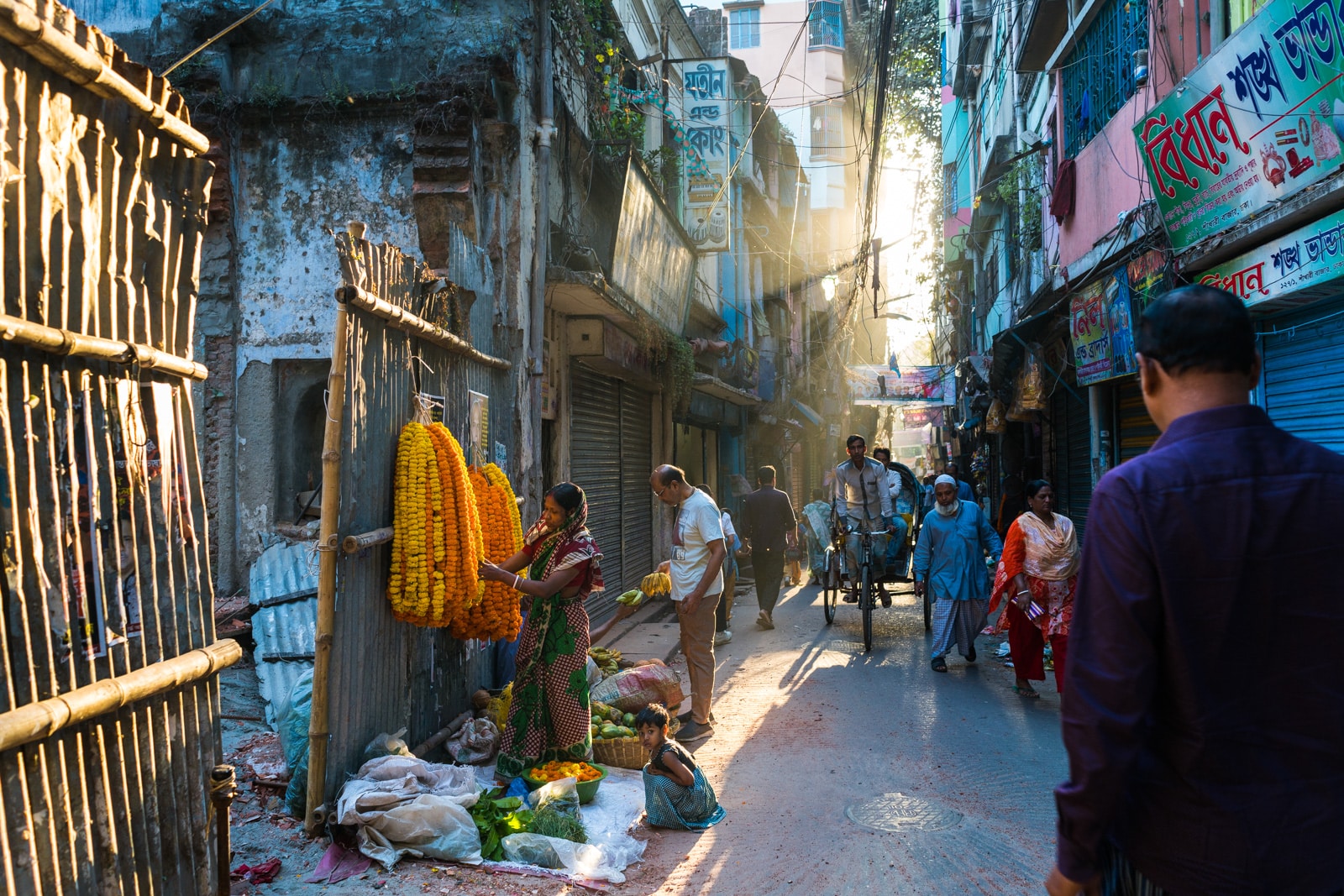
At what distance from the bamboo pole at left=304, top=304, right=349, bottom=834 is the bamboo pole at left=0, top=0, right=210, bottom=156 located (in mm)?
1232

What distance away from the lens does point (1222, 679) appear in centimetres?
183

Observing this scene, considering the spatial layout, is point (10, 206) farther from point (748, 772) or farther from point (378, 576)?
point (748, 772)

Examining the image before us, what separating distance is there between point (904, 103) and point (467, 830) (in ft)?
75.6

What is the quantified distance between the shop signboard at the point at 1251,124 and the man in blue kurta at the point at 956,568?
3074 millimetres

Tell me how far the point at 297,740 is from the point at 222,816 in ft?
4.27

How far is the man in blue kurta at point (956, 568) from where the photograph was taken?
351 inches

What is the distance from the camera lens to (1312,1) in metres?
5.22

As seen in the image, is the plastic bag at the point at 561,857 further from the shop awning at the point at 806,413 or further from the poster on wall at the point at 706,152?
the shop awning at the point at 806,413

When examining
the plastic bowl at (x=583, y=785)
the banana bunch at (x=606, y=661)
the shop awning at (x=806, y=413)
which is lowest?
the plastic bowl at (x=583, y=785)

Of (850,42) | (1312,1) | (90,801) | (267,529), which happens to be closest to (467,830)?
(90,801)

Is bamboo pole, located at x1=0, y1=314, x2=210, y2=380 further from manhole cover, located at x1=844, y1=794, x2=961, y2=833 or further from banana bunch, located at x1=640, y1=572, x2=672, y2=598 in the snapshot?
banana bunch, located at x1=640, y1=572, x2=672, y2=598

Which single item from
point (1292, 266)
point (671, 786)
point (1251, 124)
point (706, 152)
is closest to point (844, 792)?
point (671, 786)

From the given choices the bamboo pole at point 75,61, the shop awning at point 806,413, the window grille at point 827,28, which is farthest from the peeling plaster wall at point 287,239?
the window grille at point 827,28

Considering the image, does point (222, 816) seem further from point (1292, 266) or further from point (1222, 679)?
point (1292, 266)
